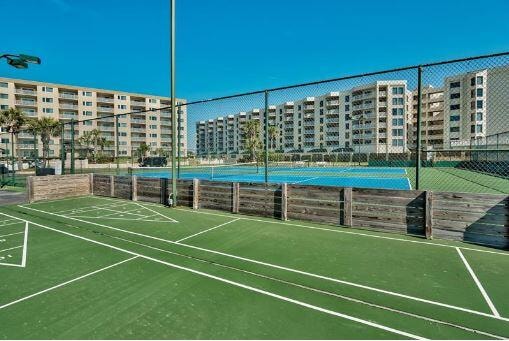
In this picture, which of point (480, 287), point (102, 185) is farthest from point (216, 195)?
point (480, 287)

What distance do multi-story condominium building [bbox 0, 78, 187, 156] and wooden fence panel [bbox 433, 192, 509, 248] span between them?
205ft

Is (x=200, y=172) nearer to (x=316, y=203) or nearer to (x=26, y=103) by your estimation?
(x=316, y=203)

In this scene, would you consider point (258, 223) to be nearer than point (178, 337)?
No

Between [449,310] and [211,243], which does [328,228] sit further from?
[449,310]

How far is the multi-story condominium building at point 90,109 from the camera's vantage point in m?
72.9

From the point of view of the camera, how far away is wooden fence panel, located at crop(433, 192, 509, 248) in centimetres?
720

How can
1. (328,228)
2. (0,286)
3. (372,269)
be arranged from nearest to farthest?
(0,286) → (372,269) → (328,228)

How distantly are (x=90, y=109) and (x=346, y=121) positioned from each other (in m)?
72.8

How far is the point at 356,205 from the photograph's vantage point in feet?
30.0

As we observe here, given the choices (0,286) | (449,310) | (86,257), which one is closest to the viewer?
(449,310)

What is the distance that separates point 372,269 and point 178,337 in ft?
12.9

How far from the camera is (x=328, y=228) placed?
30.1 feet

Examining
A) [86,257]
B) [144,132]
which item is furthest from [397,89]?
[86,257]

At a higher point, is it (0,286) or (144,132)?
(144,132)
